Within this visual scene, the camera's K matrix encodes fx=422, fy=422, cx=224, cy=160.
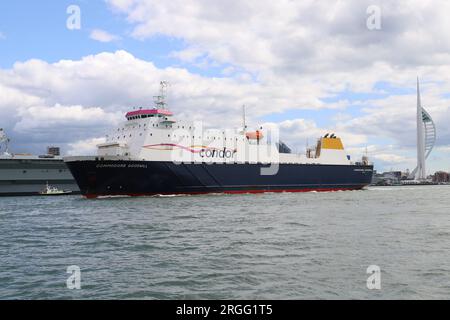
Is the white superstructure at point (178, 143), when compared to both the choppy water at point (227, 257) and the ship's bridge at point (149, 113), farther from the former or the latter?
the choppy water at point (227, 257)

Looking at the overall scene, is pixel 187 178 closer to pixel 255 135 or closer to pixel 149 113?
pixel 149 113

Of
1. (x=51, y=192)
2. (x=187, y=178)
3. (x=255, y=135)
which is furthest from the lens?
(x=51, y=192)

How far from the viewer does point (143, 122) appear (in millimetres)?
40438

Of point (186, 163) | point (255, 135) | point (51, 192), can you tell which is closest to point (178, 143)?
point (186, 163)

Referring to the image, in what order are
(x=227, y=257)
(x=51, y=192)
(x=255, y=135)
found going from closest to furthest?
(x=227, y=257)
(x=255, y=135)
(x=51, y=192)

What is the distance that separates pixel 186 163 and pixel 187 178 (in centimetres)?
139

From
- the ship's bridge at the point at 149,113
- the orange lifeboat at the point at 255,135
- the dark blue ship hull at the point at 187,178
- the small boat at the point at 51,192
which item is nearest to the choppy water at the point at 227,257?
the dark blue ship hull at the point at 187,178

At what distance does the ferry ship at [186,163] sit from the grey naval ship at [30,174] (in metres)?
16.1

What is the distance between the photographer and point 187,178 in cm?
3797

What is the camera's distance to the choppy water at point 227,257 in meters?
8.25

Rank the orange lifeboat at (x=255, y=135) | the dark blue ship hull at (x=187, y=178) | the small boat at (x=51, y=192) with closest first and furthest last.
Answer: the dark blue ship hull at (x=187, y=178), the orange lifeboat at (x=255, y=135), the small boat at (x=51, y=192)
